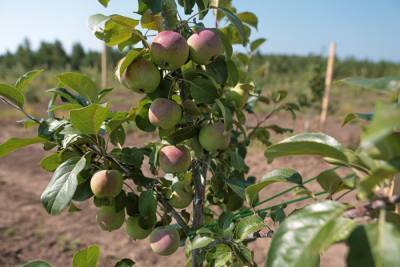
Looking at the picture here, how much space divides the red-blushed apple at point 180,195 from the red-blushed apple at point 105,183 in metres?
0.19

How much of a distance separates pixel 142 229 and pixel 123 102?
8653mm

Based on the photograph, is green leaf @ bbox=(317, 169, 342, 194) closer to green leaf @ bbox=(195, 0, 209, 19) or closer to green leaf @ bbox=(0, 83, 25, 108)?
green leaf @ bbox=(195, 0, 209, 19)

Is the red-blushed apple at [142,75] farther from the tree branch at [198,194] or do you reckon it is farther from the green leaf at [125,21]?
the tree branch at [198,194]

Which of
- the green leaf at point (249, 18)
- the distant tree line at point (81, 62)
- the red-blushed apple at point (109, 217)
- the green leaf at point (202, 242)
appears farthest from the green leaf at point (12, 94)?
the distant tree line at point (81, 62)

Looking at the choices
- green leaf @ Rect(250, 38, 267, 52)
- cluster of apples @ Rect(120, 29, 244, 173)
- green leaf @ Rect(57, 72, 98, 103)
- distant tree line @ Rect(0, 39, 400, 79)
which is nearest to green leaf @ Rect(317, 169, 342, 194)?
cluster of apples @ Rect(120, 29, 244, 173)

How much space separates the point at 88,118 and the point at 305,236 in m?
0.50

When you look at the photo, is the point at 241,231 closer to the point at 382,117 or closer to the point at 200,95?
the point at 200,95

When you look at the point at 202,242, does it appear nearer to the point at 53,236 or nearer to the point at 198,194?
the point at 198,194

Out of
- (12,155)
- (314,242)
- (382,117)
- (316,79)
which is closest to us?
(382,117)

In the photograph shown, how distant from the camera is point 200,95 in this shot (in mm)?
885

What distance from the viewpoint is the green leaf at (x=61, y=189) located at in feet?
2.64

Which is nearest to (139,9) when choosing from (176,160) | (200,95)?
(200,95)

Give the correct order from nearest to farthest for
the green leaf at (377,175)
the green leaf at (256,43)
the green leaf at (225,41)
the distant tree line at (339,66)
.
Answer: the green leaf at (377,175)
the green leaf at (225,41)
the green leaf at (256,43)
the distant tree line at (339,66)

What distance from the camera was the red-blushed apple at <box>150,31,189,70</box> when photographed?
80 cm
